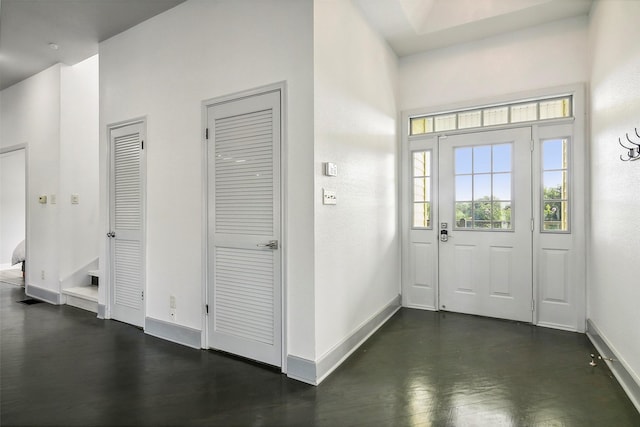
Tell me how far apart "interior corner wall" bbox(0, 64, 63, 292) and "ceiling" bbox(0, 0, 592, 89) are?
2.25 ft

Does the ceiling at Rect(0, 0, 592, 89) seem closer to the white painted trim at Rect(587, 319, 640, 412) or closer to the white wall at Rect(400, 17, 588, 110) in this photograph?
the white wall at Rect(400, 17, 588, 110)

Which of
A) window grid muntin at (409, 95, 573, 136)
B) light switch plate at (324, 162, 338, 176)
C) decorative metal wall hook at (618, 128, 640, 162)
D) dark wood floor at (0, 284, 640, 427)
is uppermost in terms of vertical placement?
window grid muntin at (409, 95, 573, 136)

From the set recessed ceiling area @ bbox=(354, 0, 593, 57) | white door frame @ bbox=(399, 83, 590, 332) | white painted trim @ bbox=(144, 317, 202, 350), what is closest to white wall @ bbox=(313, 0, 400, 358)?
recessed ceiling area @ bbox=(354, 0, 593, 57)

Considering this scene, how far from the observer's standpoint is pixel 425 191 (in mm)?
4031

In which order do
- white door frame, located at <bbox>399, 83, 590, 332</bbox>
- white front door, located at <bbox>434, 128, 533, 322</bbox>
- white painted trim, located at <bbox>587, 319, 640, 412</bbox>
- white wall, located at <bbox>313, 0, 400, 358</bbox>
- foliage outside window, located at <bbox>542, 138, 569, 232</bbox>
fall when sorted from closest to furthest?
white painted trim, located at <bbox>587, 319, 640, 412</bbox>
white wall, located at <bbox>313, 0, 400, 358</bbox>
white door frame, located at <bbox>399, 83, 590, 332</bbox>
foliage outside window, located at <bbox>542, 138, 569, 232</bbox>
white front door, located at <bbox>434, 128, 533, 322</bbox>

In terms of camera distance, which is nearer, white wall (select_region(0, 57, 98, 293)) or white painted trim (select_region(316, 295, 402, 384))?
white painted trim (select_region(316, 295, 402, 384))

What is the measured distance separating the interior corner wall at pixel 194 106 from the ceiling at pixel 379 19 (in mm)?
198

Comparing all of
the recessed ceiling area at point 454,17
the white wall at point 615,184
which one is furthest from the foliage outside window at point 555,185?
the recessed ceiling area at point 454,17

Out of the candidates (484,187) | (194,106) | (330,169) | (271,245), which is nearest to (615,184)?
(484,187)

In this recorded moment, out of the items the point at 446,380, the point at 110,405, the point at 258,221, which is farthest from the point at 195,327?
the point at 446,380

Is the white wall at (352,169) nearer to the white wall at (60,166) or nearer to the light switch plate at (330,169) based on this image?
the light switch plate at (330,169)

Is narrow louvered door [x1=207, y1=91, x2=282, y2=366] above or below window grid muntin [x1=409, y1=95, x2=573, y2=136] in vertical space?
below

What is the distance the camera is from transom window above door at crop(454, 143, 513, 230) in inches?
141

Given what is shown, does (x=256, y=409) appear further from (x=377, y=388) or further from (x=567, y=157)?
(x=567, y=157)
